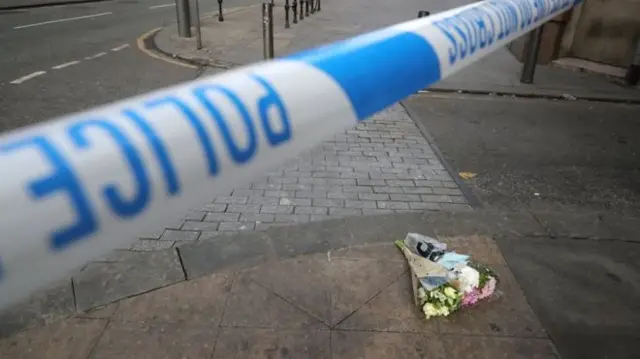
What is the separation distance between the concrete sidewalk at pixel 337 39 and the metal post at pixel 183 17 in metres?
0.28

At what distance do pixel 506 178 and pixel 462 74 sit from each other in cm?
472

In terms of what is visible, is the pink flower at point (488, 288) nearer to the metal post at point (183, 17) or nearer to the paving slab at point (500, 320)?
the paving slab at point (500, 320)

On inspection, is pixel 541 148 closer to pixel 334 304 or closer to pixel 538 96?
pixel 538 96

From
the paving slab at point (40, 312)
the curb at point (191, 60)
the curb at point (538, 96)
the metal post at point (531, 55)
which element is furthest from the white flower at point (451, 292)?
the curb at point (191, 60)

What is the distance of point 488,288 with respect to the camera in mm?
3354

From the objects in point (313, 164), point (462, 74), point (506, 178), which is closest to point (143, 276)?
point (313, 164)

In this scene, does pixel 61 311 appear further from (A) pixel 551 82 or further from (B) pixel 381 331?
(A) pixel 551 82

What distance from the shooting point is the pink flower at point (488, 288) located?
3.32 m

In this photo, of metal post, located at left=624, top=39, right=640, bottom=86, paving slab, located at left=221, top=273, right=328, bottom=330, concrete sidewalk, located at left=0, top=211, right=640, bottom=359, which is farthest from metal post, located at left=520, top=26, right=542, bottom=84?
paving slab, located at left=221, top=273, right=328, bottom=330

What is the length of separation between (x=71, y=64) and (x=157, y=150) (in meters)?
10.6

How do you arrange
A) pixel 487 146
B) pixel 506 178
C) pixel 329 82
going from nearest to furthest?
pixel 329 82 → pixel 506 178 → pixel 487 146

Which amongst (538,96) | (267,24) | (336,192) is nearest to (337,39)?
(267,24)

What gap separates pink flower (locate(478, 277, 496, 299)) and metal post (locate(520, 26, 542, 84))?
6.92 meters

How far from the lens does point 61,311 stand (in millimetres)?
3115
